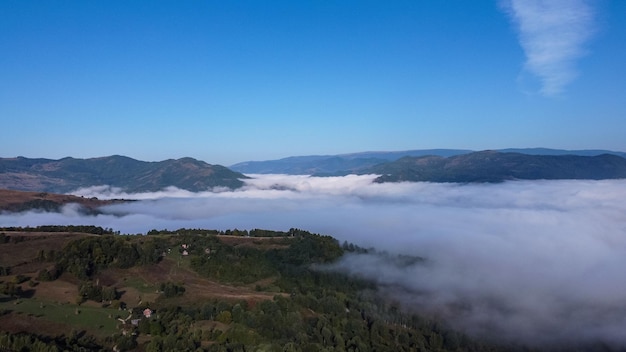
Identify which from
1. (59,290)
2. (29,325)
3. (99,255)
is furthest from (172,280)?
(29,325)

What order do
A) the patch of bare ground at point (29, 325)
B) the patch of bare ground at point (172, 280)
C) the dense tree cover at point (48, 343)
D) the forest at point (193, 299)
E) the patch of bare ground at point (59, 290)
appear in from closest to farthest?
the dense tree cover at point (48, 343) → the patch of bare ground at point (29, 325) → the forest at point (193, 299) → the patch of bare ground at point (59, 290) → the patch of bare ground at point (172, 280)

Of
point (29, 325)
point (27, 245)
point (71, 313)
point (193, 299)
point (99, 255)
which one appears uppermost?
point (27, 245)

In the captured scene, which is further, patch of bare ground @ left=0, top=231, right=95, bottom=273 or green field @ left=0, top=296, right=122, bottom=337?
patch of bare ground @ left=0, top=231, right=95, bottom=273

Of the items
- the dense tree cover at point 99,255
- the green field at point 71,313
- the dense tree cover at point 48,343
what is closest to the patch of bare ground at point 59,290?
the dense tree cover at point 99,255

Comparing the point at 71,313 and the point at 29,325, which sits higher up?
the point at 29,325

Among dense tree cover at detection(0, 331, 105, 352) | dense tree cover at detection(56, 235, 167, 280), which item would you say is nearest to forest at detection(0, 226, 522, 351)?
dense tree cover at detection(0, 331, 105, 352)

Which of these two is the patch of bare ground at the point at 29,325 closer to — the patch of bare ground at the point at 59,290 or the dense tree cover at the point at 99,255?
the patch of bare ground at the point at 59,290

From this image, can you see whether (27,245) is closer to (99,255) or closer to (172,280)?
(99,255)

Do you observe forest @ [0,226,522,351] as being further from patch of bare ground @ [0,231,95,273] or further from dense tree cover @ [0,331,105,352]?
patch of bare ground @ [0,231,95,273]

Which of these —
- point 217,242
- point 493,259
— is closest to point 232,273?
point 217,242
